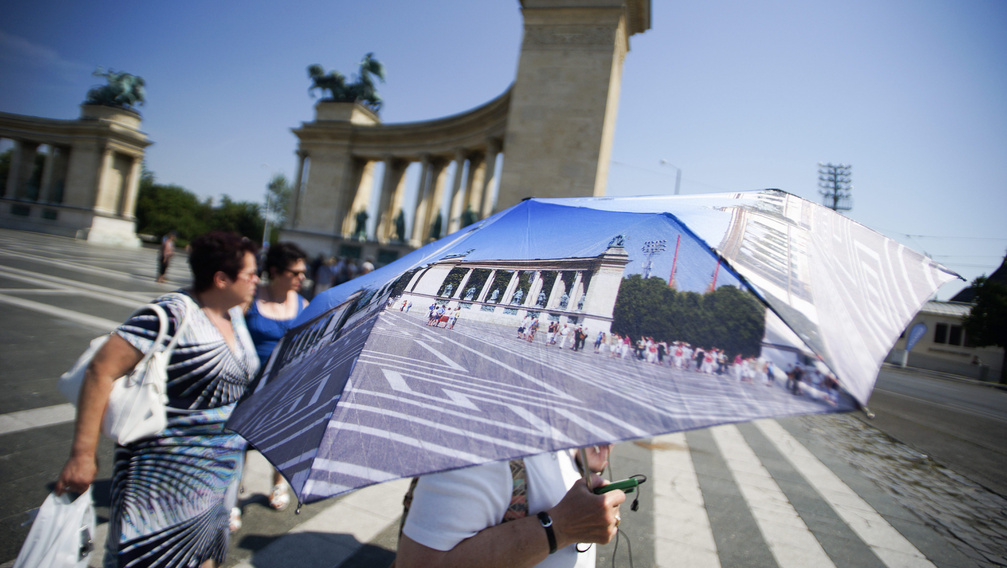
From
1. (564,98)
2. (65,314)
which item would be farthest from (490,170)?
(65,314)

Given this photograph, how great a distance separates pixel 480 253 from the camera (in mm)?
1384

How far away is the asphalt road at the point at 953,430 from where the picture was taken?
6.57m

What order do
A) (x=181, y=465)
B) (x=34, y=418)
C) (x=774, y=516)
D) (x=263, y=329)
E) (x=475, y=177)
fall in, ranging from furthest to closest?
(x=475, y=177), (x=34, y=418), (x=774, y=516), (x=263, y=329), (x=181, y=465)

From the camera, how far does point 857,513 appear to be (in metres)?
4.20

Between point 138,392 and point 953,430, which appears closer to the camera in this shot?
point 138,392

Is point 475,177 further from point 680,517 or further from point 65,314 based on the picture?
point 680,517

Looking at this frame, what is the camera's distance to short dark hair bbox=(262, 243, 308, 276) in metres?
3.10

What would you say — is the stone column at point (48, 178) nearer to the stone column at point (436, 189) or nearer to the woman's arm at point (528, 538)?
the stone column at point (436, 189)

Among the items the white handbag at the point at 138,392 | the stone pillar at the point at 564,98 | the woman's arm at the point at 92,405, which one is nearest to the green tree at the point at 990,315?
the stone pillar at the point at 564,98

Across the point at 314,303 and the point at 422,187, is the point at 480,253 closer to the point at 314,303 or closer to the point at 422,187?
the point at 314,303

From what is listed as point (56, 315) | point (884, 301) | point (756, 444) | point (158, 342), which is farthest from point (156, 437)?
point (56, 315)

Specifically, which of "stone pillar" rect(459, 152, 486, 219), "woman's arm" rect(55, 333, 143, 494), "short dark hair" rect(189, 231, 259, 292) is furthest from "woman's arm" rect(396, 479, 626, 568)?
"stone pillar" rect(459, 152, 486, 219)

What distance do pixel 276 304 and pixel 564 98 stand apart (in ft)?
46.7

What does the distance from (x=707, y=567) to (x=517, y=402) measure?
2.87 metres
